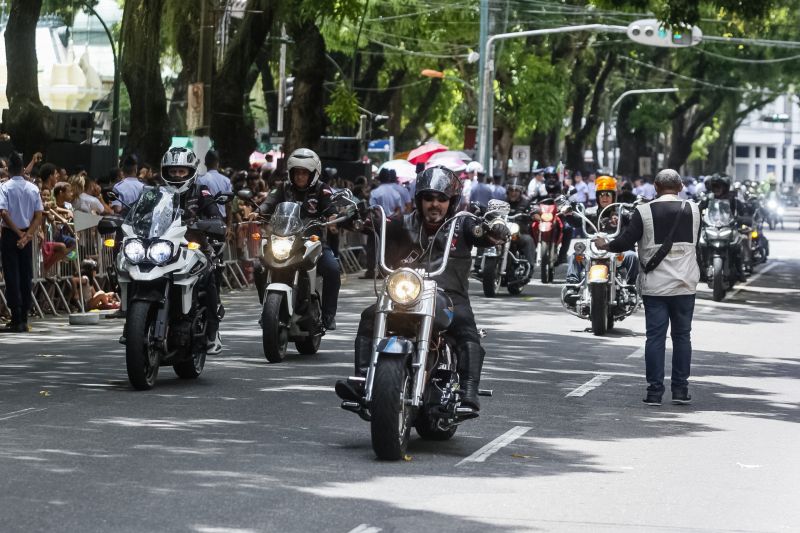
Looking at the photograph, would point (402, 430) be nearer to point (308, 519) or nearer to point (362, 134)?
point (308, 519)

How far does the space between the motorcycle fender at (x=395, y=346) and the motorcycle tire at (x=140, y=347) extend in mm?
3348

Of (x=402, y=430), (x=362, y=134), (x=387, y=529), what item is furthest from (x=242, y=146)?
(x=387, y=529)

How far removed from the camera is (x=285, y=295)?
14.8 meters

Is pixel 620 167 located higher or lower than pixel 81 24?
lower

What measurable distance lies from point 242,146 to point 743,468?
72.7 feet

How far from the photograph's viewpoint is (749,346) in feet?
60.4

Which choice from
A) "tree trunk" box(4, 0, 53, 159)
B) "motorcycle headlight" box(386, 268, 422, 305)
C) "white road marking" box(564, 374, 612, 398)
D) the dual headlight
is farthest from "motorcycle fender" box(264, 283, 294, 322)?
"tree trunk" box(4, 0, 53, 159)

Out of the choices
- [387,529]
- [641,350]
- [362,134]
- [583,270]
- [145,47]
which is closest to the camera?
[387,529]

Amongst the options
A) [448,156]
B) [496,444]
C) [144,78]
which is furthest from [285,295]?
[448,156]

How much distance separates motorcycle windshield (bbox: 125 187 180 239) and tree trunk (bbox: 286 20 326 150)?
17.8 meters

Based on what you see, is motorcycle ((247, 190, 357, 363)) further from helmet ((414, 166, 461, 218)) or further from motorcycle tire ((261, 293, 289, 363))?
helmet ((414, 166, 461, 218))

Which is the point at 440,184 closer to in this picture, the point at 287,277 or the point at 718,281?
the point at 287,277

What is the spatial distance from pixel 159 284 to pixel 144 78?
44.3 feet

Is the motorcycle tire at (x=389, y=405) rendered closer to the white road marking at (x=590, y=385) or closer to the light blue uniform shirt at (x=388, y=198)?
the white road marking at (x=590, y=385)
